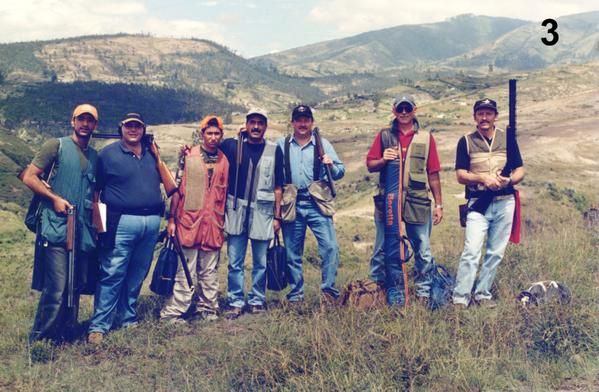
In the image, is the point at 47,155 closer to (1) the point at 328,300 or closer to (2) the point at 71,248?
(2) the point at 71,248

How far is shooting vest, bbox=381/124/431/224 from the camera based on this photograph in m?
5.11

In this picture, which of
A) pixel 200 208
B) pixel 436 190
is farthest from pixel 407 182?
Answer: pixel 200 208

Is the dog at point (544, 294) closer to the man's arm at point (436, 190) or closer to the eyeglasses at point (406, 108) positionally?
the man's arm at point (436, 190)

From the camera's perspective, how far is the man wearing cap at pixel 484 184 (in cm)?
504

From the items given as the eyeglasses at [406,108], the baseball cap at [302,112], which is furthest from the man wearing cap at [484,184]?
the baseball cap at [302,112]

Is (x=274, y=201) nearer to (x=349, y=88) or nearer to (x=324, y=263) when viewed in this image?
(x=324, y=263)

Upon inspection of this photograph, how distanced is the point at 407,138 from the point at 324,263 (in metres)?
1.47

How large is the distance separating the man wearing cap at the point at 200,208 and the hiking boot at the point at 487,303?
2.46 meters

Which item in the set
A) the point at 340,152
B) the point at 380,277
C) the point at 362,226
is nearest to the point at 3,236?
the point at 362,226

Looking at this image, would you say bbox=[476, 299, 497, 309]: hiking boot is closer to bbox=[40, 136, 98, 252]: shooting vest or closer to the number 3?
the number 3

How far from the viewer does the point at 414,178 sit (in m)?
5.10

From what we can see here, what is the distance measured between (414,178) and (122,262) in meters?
2.69

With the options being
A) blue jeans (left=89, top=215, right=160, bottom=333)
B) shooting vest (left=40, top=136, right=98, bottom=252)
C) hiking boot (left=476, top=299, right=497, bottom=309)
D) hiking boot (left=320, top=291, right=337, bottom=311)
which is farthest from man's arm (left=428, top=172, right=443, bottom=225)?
shooting vest (left=40, top=136, right=98, bottom=252)

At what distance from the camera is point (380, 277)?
559 cm
